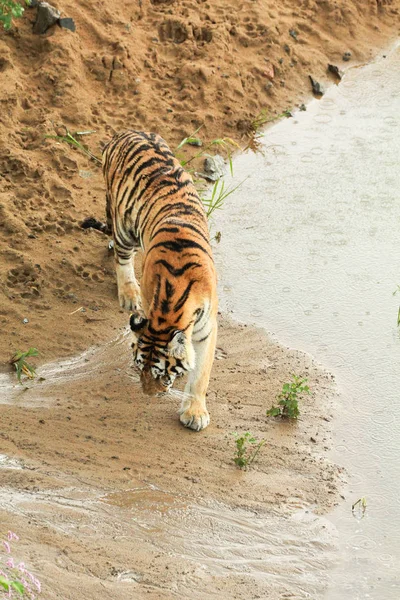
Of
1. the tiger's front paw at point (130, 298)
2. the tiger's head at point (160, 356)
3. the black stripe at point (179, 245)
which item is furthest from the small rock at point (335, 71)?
the tiger's head at point (160, 356)

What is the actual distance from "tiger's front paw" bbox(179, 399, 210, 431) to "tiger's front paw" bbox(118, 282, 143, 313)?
1177 mm

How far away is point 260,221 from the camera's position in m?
7.50

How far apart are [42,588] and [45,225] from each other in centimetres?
359

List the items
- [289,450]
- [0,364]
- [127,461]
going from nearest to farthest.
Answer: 1. [127,461]
2. [289,450]
3. [0,364]

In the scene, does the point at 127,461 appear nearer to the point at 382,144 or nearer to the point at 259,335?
the point at 259,335

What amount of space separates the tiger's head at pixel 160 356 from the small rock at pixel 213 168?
329 centimetres

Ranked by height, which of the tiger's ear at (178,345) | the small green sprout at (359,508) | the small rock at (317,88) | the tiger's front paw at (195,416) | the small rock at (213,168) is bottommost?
the small rock at (213,168)

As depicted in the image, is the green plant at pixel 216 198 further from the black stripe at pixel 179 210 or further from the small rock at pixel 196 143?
the black stripe at pixel 179 210

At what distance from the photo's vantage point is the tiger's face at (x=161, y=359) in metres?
4.69

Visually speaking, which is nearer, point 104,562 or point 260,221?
point 104,562

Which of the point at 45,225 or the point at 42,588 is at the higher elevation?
the point at 42,588

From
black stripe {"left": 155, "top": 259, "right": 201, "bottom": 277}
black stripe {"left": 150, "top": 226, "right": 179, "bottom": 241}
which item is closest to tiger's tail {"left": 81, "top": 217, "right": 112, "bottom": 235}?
black stripe {"left": 150, "top": 226, "right": 179, "bottom": 241}

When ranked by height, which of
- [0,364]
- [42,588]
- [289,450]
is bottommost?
[0,364]

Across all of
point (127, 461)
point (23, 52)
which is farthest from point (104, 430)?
point (23, 52)
